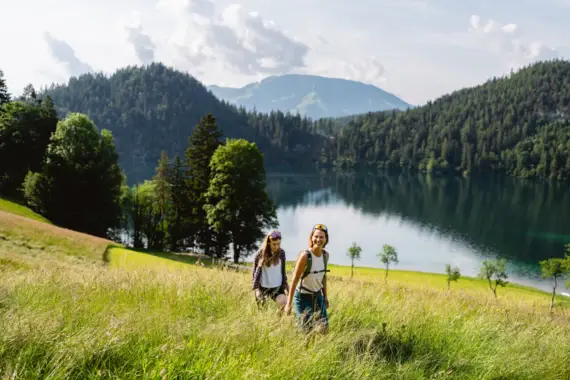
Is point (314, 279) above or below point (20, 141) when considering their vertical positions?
→ below

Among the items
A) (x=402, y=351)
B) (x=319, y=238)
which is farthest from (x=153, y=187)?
(x=402, y=351)

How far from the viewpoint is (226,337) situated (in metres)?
3.97

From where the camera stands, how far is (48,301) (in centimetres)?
484

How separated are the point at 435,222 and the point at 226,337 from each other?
8910 centimetres

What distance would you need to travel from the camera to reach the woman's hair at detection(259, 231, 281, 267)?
273 inches

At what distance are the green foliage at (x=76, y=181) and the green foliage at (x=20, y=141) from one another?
9.09 metres

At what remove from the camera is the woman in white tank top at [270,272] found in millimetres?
6688

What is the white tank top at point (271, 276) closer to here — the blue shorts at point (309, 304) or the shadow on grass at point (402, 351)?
the blue shorts at point (309, 304)

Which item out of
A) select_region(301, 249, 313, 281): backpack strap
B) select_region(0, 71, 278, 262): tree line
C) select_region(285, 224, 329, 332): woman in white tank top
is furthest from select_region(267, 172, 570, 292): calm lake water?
select_region(301, 249, 313, 281): backpack strap

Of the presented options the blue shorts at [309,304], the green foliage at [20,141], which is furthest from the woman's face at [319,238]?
the green foliage at [20,141]

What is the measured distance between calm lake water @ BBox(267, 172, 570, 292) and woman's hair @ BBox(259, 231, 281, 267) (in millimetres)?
50753

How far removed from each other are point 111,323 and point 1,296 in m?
1.83

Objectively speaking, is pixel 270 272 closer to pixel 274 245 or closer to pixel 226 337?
pixel 274 245

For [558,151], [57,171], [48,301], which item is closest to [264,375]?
[48,301]
